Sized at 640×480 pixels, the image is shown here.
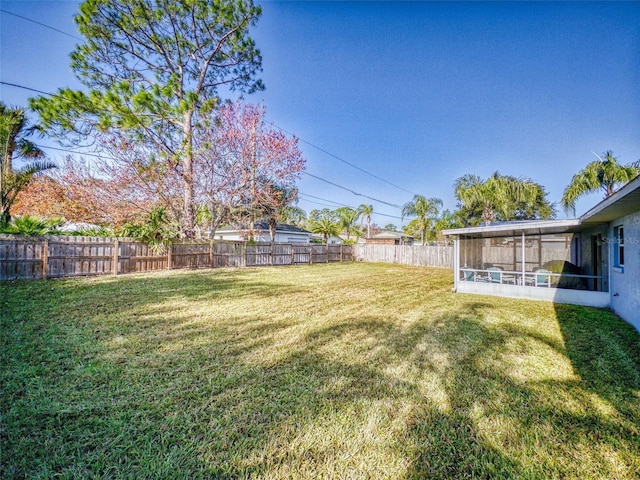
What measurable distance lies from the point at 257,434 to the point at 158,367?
1643mm

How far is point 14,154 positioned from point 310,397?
18.8 metres

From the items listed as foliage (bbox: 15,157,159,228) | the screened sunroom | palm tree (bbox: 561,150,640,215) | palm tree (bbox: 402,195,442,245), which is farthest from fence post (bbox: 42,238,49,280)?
palm tree (bbox: 402,195,442,245)

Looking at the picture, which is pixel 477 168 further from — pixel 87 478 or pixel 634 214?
pixel 87 478

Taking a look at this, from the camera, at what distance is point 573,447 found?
1976mm

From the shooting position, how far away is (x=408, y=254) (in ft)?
64.7

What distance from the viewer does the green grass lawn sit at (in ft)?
5.85

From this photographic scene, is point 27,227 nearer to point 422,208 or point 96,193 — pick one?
point 96,193

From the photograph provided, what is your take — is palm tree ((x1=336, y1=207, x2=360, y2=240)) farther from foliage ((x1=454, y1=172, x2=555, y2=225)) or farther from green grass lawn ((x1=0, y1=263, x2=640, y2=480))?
green grass lawn ((x1=0, y1=263, x2=640, y2=480))

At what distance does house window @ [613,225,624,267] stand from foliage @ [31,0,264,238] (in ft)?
49.8

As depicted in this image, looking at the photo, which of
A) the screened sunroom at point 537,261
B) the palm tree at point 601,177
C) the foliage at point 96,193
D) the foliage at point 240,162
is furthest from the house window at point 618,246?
the foliage at point 96,193

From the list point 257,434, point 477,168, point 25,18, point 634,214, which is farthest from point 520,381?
point 477,168

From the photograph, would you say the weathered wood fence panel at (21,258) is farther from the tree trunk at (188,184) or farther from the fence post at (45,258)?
the tree trunk at (188,184)

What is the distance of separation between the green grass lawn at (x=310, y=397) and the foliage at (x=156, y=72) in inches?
407

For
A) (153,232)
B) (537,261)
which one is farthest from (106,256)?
(537,261)
